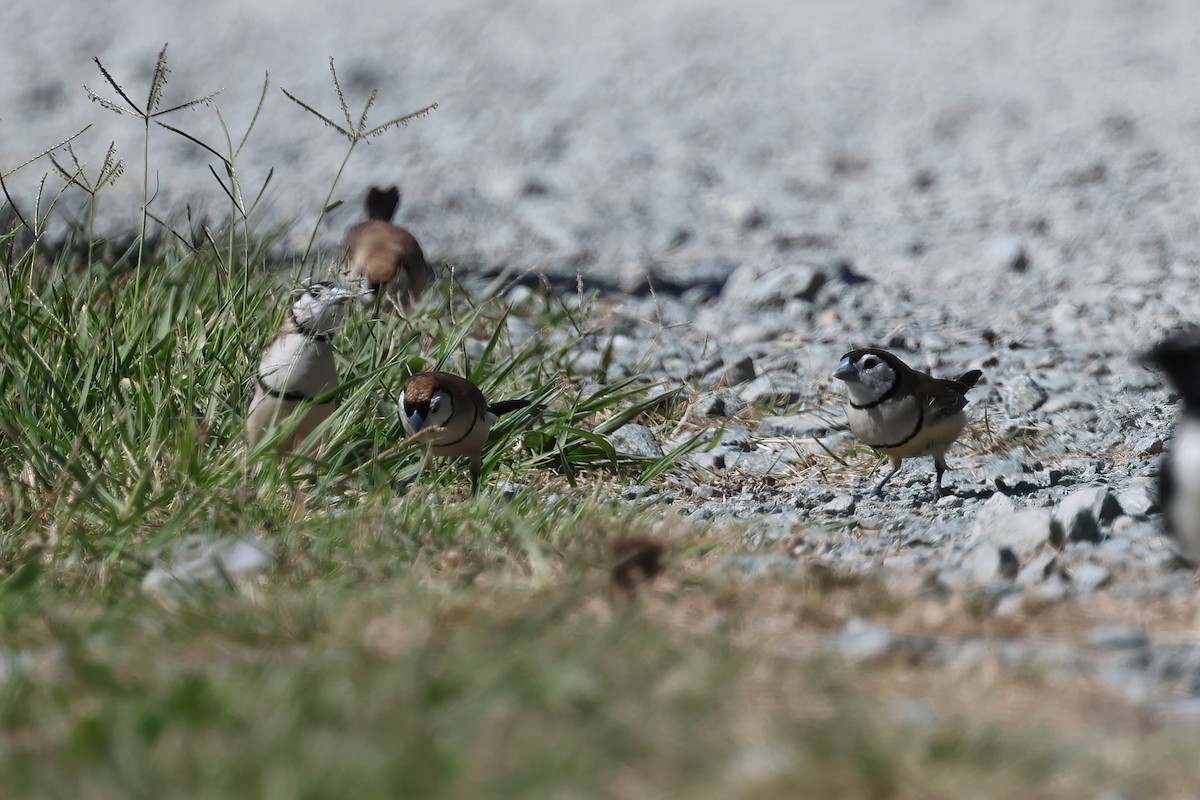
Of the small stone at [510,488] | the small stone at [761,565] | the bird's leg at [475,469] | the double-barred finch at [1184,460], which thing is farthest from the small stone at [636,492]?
the double-barred finch at [1184,460]

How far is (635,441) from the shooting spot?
554 centimetres

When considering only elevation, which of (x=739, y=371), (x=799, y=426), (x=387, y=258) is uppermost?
(x=387, y=258)

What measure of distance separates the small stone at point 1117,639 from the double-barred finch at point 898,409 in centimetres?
194

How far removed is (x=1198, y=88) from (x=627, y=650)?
1173cm

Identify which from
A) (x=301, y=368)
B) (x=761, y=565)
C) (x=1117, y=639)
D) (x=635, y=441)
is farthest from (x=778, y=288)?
(x=1117, y=639)

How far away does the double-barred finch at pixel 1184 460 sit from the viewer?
358 cm

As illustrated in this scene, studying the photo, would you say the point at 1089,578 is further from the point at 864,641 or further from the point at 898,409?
the point at 898,409

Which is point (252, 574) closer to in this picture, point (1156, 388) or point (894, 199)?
point (1156, 388)

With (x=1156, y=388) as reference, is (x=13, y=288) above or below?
above

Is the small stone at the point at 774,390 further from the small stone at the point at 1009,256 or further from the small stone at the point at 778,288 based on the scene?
the small stone at the point at 1009,256

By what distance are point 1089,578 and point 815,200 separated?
7769mm

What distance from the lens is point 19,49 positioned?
609 inches

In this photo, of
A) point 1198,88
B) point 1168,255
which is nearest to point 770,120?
point 1198,88

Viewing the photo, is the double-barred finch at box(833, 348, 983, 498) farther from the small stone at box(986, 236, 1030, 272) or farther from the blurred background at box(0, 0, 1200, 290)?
the small stone at box(986, 236, 1030, 272)
